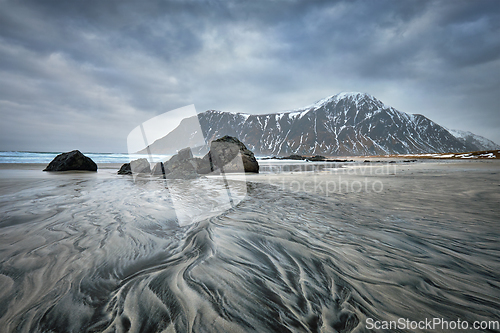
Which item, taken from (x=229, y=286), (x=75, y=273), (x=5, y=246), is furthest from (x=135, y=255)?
(x=5, y=246)

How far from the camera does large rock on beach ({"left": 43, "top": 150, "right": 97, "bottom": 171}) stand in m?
13.4

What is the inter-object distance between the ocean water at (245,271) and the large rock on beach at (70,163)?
40.7ft

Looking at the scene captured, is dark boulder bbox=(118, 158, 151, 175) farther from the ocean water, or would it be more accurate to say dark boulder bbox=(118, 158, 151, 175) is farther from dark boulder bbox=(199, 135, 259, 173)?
the ocean water

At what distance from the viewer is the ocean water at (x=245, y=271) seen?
142 cm

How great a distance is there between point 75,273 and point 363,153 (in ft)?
607

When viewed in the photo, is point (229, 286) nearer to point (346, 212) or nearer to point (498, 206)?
point (346, 212)

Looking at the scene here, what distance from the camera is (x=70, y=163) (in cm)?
1355

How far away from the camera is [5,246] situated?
245cm

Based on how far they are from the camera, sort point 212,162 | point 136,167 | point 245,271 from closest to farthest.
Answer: point 245,271 < point 136,167 < point 212,162

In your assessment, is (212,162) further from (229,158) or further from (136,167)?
(136,167)

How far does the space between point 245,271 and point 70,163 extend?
17.1 meters

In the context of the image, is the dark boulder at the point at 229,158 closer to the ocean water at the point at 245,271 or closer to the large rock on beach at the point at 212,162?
the large rock on beach at the point at 212,162

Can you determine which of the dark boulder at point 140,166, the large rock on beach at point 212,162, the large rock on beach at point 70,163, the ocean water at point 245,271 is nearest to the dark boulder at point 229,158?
the large rock on beach at point 212,162

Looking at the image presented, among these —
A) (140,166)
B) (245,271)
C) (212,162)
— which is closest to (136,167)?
(140,166)
